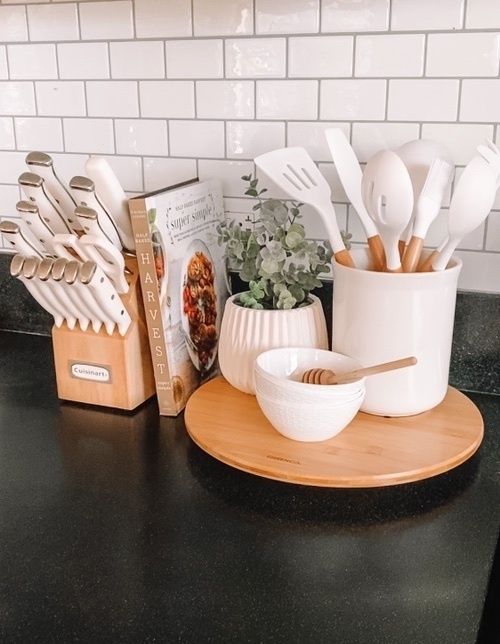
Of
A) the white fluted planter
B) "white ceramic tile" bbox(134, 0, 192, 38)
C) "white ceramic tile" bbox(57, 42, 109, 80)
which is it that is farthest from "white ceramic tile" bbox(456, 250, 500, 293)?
"white ceramic tile" bbox(57, 42, 109, 80)

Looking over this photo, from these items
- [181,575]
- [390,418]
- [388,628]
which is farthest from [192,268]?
[388,628]

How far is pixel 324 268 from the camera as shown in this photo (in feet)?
3.59

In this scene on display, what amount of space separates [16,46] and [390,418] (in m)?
→ 0.92

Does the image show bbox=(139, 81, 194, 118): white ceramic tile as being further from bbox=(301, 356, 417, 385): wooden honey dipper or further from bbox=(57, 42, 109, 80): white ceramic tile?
bbox=(301, 356, 417, 385): wooden honey dipper

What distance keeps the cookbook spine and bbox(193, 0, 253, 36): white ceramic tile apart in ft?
1.19

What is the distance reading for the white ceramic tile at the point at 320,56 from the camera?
3.70 feet

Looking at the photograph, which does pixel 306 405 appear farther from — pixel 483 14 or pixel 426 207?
pixel 483 14

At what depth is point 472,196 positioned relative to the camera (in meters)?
0.93

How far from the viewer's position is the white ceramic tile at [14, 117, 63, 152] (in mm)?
1371

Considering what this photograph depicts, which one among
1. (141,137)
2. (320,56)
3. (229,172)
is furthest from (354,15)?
(141,137)

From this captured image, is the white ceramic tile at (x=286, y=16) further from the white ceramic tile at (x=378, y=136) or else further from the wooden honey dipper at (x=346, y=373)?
the wooden honey dipper at (x=346, y=373)

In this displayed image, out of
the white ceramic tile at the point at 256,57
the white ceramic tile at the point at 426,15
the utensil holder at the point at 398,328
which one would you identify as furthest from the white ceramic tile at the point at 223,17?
the utensil holder at the point at 398,328

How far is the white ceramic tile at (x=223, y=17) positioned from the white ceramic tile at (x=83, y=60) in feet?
0.60

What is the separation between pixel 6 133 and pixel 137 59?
32cm
